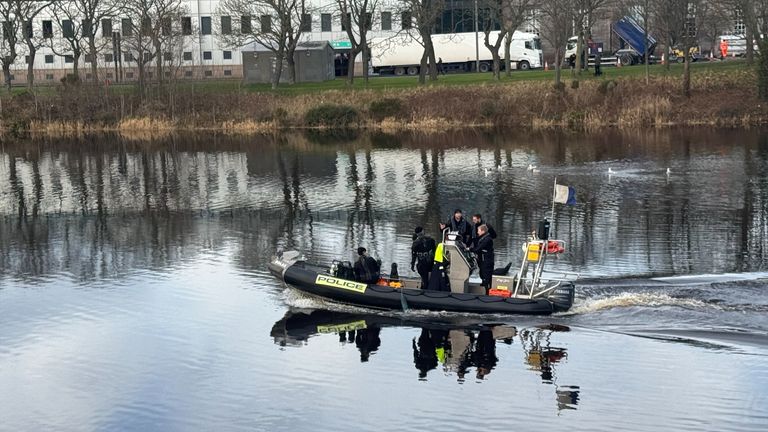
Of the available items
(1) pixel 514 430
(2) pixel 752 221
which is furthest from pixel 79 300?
(2) pixel 752 221

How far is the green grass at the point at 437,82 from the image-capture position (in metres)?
65.6

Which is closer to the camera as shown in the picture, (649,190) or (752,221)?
(752,221)

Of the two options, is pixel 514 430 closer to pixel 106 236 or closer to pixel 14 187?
pixel 106 236

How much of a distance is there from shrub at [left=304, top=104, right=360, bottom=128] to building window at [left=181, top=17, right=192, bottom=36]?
777 inches

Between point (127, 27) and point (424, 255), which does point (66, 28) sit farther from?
point (424, 255)

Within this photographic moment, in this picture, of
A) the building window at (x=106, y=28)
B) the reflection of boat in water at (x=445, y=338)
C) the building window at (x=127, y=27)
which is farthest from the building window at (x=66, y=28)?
the reflection of boat in water at (x=445, y=338)

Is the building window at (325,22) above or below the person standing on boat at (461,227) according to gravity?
above

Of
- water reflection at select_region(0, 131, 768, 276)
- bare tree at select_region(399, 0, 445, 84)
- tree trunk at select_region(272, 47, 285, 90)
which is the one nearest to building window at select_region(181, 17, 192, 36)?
tree trunk at select_region(272, 47, 285, 90)

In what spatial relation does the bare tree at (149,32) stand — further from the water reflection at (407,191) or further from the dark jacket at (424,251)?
the dark jacket at (424,251)

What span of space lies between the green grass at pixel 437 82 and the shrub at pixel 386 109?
2652 millimetres

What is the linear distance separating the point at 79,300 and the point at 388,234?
376 inches

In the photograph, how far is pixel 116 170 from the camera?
163ft

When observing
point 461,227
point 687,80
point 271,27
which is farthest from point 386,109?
point 461,227

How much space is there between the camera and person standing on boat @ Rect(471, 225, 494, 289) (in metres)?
24.2
